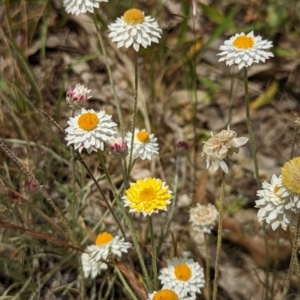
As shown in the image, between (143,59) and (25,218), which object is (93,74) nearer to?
(143,59)

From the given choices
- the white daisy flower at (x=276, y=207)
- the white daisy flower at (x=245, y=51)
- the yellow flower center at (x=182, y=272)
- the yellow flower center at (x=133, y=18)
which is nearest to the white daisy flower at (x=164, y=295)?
the yellow flower center at (x=182, y=272)

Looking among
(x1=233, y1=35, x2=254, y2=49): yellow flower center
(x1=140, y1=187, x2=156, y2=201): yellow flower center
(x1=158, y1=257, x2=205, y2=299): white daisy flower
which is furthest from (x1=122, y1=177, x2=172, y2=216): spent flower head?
(x1=233, y1=35, x2=254, y2=49): yellow flower center

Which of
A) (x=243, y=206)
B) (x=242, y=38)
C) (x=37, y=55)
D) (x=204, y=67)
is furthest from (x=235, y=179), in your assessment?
(x=37, y=55)

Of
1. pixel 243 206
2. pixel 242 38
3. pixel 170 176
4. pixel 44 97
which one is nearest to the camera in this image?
pixel 242 38

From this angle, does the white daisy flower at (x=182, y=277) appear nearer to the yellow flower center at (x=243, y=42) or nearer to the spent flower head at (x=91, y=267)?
the spent flower head at (x=91, y=267)

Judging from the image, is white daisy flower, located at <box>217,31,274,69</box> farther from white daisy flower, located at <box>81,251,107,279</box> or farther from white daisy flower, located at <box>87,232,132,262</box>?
white daisy flower, located at <box>81,251,107,279</box>

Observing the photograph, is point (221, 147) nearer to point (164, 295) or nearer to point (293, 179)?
point (293, 179)
